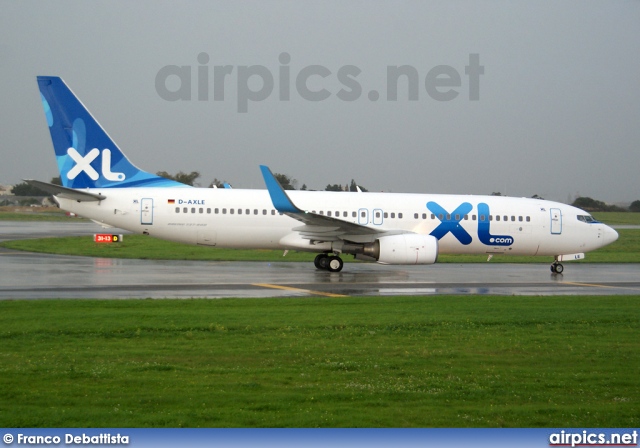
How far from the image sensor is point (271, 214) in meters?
24.2

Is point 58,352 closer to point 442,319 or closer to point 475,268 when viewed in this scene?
point 442,319

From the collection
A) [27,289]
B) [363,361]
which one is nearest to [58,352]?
[363,361]

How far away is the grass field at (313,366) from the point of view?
6633 millimetres

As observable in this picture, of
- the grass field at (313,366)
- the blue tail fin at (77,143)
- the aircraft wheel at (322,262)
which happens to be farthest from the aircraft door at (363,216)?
the grass field at (313,366)

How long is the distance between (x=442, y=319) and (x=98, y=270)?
13083 millimetres

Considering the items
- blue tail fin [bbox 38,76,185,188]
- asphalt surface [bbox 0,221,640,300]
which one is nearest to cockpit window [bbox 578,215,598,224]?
asphalt surface [bbox 0,221,640,300]

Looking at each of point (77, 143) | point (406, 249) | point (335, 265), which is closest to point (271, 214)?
point (335, 265)

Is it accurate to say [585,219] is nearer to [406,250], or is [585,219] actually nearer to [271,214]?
[406,250]

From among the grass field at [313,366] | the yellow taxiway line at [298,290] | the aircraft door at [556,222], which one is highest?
the aircraft door at [556,222]

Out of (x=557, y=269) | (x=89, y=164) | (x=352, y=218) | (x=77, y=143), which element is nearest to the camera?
(x=77, y=143)

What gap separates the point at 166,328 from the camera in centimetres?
1107

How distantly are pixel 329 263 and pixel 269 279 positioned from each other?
384 centimetres

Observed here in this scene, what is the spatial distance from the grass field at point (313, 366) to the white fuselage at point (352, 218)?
32.9 ft

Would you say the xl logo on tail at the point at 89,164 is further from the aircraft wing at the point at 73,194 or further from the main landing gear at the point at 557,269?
the main landing gear at the point at 557,269
